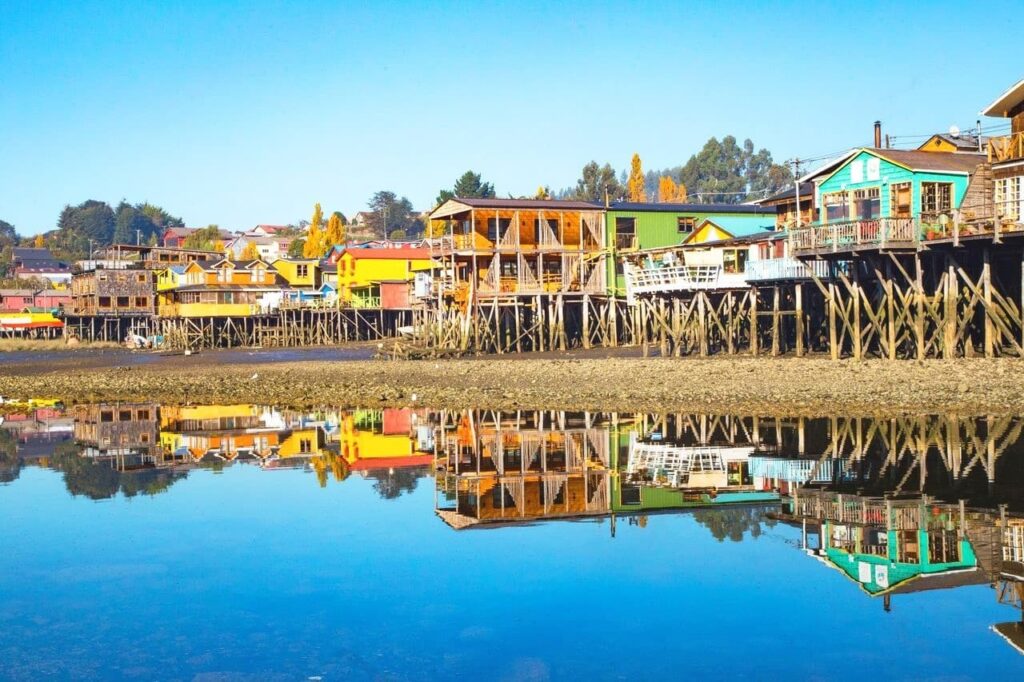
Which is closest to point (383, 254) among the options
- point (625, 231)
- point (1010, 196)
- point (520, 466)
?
point (625, 231)

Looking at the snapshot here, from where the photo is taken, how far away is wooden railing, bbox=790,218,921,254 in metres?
37.3

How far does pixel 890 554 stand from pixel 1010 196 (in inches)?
961

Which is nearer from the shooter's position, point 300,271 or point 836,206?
point 836,206

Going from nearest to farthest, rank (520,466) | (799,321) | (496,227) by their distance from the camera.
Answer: (520,466) < (799,321) < (496,227)

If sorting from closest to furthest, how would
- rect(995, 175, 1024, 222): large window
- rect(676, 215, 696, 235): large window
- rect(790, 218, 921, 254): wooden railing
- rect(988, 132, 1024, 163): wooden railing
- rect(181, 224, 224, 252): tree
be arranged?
rect(995, 175, 1024, 222): large window, rect(988, 132, 1024, 163): wooden railing, rect(790, 218, 921, 254): wooden railing, rect(676, 215, 696, 235): large window, rect(181, 224, 224, 252): tree

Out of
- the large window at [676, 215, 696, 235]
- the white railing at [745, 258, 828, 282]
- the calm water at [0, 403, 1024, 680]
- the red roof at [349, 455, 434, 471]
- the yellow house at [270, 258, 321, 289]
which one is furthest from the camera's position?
the yellow house at [270, 258, 321, 289]

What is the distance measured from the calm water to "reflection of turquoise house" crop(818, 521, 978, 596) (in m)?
0.06

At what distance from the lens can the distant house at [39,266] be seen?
160 meters

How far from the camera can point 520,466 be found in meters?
24.1

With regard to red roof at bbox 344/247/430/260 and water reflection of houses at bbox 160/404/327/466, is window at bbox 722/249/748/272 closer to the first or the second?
water reflection of houses at bbox 160/404/327/466

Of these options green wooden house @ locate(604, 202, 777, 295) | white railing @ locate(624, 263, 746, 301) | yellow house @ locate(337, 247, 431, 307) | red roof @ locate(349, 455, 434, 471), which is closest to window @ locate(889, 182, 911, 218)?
white railing @ locate(624, 263, 746, 301)

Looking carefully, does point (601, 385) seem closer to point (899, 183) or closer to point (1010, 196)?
point (899, 183)

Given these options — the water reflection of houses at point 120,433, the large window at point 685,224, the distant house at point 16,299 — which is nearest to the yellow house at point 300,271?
the distant house at point 16,299

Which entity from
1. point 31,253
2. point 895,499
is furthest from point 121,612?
point 31,253
